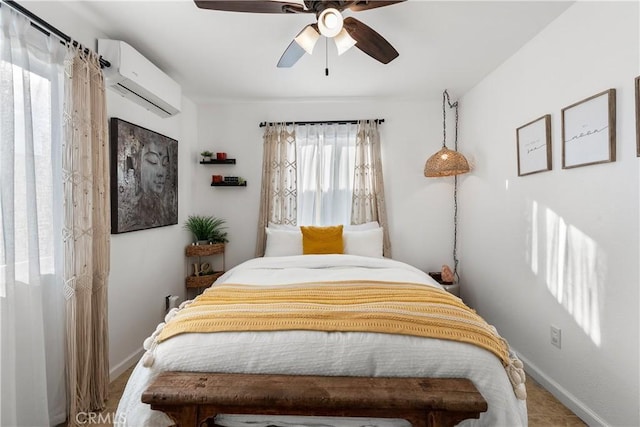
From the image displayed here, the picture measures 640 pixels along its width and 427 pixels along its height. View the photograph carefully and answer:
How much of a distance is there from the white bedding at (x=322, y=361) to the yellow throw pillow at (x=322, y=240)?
165 centimetres

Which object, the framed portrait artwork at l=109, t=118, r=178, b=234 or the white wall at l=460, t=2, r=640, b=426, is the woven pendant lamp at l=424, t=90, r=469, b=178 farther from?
the framed portrait artwork at l=109, t=118, r=178, b=234

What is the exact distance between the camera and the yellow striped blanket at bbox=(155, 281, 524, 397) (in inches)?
53.3

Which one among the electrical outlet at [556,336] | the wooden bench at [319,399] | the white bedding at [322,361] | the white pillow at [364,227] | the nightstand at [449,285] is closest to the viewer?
the wooden bench at [319,399]

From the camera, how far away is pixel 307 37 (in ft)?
5.65

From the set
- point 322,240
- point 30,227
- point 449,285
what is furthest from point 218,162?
point 449,285

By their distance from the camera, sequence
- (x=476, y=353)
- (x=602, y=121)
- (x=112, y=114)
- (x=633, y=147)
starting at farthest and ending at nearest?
1. (x=112, y=114)
2. (x=602, y=121)
3. (x=633, y=147)
4. (x=476, y=353)

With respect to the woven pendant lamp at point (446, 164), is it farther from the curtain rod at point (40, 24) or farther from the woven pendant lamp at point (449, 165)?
the curtain rod at point (40, 24)

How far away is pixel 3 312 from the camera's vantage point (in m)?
1.37

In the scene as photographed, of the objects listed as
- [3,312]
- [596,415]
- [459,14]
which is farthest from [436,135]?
[3,312]

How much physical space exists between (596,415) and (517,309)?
0.82m

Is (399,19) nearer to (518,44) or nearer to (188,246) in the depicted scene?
(518,44)

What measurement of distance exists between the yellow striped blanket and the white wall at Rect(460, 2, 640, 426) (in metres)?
0.74

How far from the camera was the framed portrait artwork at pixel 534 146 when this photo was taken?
6.75 feet

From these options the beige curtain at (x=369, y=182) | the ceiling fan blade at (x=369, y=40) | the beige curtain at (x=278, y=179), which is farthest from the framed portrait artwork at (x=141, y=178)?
the beige curtain at (x=369, y=182)
